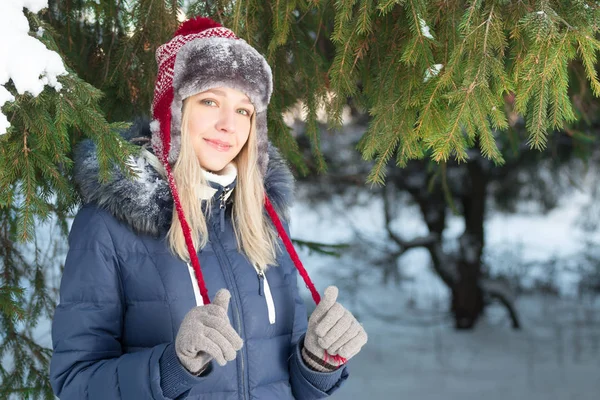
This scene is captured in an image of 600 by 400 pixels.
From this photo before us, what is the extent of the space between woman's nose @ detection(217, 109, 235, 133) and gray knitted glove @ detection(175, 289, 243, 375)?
1.85 ft

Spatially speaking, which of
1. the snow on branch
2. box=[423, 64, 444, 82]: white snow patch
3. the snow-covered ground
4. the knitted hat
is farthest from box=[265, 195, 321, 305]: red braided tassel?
the snow-covered ground

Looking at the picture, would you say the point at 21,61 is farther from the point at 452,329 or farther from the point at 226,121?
the point at 452,329

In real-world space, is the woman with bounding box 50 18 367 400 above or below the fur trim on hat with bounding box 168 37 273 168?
below

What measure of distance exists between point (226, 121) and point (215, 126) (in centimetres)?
4

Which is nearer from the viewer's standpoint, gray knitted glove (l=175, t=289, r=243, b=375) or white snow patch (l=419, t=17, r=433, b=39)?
gray knitted glove (l=175, t=289, r=243, b=375)

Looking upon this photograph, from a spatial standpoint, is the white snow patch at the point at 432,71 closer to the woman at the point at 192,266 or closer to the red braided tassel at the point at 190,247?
the woman at the point at 192,266

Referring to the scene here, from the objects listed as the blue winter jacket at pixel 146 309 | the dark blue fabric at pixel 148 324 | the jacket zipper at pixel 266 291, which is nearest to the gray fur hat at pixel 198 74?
the blue winter jacket at pixel 146 309

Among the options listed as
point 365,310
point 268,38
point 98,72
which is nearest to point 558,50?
point 268,38

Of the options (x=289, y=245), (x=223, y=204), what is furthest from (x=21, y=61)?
(x=289, y=245)

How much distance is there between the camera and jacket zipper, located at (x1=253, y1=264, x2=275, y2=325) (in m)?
1.95

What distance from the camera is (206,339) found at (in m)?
1.54

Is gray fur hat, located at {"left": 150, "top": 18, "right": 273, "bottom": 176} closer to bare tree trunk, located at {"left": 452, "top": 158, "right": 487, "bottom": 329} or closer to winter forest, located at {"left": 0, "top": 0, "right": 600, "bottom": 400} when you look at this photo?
winter forest, located at {"left": 0, "top": 0, "right": 600, "bottom": 400}

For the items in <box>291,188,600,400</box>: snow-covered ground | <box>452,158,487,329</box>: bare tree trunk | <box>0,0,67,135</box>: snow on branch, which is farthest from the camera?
<box>452,158,487,329</box>: bare tree trunk

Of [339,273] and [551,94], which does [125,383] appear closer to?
[551,94]
